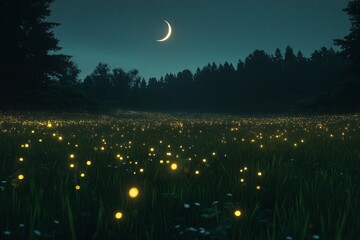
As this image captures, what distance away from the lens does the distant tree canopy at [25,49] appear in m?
32.7

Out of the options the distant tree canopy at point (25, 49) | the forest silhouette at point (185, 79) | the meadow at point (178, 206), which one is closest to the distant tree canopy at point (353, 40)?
the forest silhouette at point (185, 79)

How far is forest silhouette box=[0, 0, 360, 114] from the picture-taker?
33438 mm

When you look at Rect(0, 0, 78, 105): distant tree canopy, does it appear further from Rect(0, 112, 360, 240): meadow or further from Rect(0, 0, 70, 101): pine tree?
Rect(0, 112, 360, 240): meadow

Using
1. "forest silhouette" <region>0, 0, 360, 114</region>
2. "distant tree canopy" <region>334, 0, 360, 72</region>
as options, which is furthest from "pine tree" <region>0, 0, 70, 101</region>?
"distant tree canopy" <region>334, 0, 360, 72</region>

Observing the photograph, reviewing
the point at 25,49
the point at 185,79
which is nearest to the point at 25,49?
the point at 25,49

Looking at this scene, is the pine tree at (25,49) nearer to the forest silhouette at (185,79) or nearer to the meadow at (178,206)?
the forest silhouette at (185,79)

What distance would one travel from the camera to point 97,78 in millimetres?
129250

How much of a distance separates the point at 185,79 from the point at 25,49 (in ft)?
360

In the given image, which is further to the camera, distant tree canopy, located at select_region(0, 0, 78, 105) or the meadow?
distant tree canopy, located at select_region(0, 0, 78, 105)

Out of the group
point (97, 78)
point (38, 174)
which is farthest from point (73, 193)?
point (97, 78)

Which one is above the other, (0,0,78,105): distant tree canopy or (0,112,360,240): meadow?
(0,0,78,105): distant tree canopy

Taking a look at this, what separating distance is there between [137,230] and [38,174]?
2.20 metres

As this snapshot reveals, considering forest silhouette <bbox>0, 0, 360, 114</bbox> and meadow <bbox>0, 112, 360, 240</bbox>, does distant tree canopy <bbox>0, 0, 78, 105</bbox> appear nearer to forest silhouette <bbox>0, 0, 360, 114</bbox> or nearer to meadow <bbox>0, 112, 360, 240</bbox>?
forest silhouette <bbox>0, 0, 360, 114</bbox>

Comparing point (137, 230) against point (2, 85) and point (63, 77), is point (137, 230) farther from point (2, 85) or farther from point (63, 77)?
point (63, 77)
